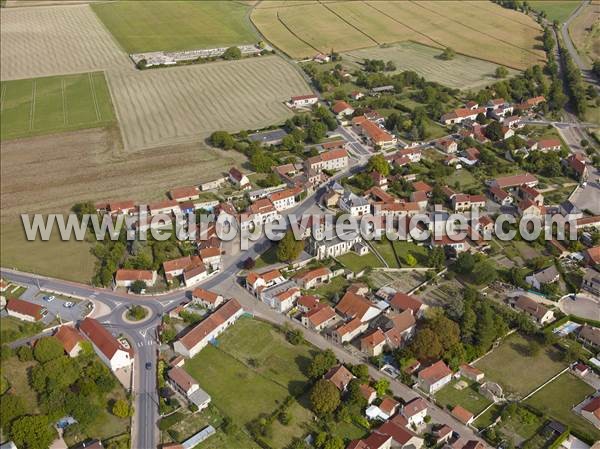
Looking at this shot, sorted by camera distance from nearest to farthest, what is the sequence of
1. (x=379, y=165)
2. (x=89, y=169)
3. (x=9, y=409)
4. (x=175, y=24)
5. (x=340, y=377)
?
(x=9, y=409) → (x=340, y=377) → (x=379, y=165) → (x=89, y=169) → (x=175, y=24)

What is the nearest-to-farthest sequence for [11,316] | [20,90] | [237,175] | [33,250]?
[11,316], [33,250], [237,175], [20,90]

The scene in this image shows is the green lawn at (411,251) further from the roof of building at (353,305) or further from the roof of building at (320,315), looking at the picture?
the roof of building at (320,315)

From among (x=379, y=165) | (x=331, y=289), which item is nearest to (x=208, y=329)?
(x=331, y=289)

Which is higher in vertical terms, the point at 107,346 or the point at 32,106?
the point at 107,346

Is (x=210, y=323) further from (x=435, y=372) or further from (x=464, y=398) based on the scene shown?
(x=464, y=398)

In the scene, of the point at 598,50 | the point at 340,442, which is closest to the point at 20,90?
the point at 340,442

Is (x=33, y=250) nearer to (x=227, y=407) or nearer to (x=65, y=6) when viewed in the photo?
(x=227, y=407)
